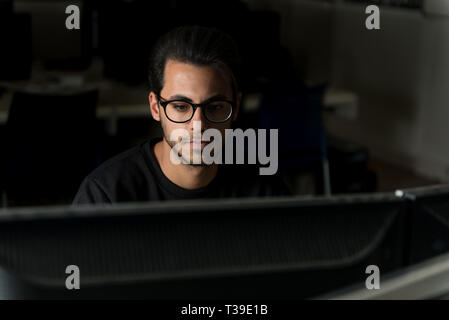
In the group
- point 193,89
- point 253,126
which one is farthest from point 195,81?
point 253,126

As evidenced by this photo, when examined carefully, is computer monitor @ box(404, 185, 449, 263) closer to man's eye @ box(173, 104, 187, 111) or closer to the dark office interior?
the dark office interior

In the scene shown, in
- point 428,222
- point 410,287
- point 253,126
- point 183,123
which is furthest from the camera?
point 253,126

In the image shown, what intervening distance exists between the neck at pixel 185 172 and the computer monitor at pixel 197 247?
621 millimetres

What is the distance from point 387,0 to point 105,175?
4054mm

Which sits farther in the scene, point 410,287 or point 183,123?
point 183,123

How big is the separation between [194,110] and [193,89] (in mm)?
53

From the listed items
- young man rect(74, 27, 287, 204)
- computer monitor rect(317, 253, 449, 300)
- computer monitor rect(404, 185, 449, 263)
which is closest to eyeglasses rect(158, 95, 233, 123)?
young man rect(74, 27, 287, 204)

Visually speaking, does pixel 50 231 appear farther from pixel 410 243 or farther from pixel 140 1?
A: pixel 140 1

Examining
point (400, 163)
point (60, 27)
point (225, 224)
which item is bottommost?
point (400, 163)

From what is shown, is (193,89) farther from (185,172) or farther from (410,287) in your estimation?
(410,287)

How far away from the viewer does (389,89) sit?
5070 millimetres

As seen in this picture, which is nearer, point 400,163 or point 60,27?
point 60,27

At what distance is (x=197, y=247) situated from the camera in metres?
0.77
